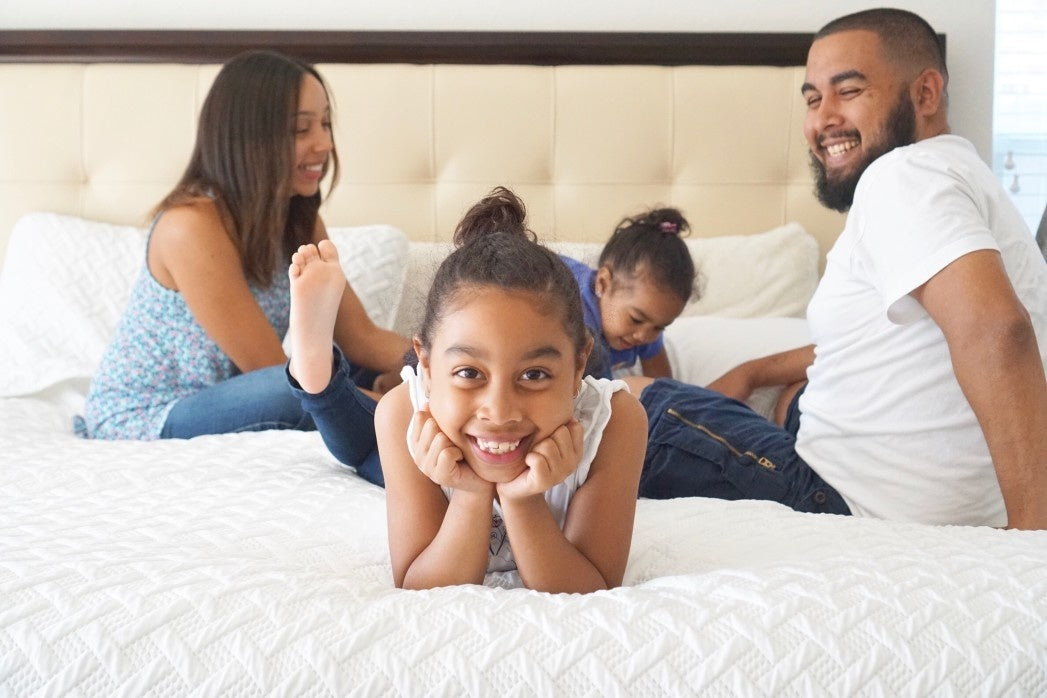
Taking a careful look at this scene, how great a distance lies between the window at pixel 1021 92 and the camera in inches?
106

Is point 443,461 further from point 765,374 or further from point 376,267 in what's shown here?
point 376,267

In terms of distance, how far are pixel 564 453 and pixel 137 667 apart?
441mm

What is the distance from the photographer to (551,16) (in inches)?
105

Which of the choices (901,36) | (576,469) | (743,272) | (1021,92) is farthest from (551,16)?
(576,469)

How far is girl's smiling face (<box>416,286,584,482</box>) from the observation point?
106cm

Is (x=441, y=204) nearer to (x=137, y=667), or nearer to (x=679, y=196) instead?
(x=679, y=196)

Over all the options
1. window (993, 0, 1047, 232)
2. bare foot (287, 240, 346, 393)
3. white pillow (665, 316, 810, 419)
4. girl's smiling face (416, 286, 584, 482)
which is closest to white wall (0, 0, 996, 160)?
window (993, 0, 1047, 232)

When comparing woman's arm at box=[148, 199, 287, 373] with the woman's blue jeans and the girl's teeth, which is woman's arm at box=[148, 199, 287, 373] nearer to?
the woman's blue jeans

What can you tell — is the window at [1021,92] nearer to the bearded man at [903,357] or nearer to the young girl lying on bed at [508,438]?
the bearded man at [903,357]

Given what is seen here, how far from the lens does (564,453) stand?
1.06m

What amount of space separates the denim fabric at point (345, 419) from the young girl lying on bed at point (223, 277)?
11.7 inches

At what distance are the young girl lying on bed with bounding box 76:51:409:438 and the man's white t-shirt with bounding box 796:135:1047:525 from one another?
0.96m

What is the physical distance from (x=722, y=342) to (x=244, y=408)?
982 millimetres

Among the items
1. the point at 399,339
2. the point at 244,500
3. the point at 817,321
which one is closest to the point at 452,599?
the point at 244,500
